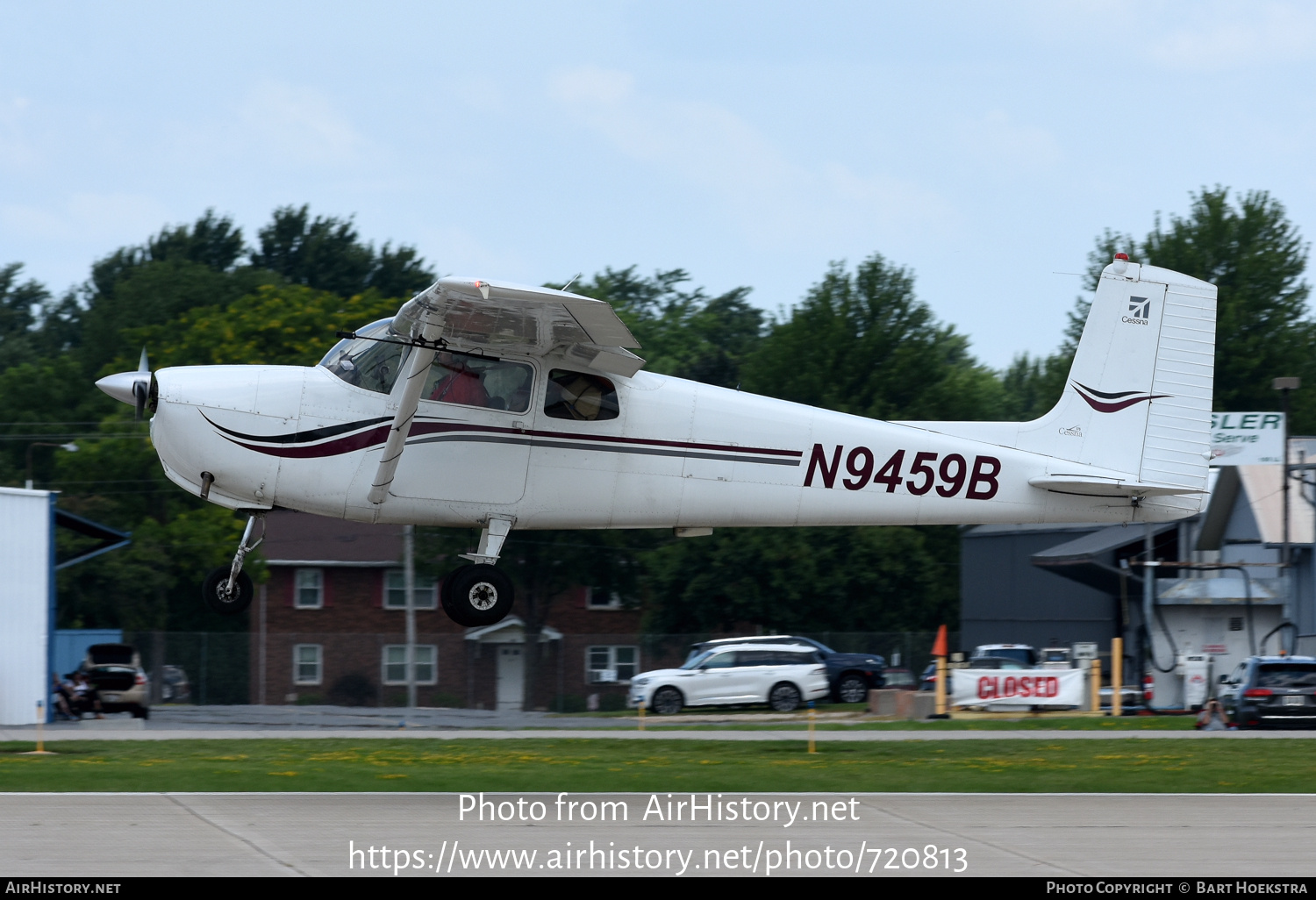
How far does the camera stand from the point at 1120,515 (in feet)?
51.9

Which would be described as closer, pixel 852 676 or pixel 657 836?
pixel 657 836

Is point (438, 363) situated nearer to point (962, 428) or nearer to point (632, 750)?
point (962, 428)

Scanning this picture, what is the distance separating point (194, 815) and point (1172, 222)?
5908 cm

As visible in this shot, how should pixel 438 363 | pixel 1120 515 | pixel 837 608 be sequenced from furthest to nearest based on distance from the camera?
pixel 837 608 < pixel 1120 515 < pixel 438 363

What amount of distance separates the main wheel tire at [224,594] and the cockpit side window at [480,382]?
2.81m

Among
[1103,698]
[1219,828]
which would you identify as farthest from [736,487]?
[1103,698]

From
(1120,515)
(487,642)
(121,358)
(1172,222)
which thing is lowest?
(487,642)

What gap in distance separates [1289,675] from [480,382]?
55.6 ft

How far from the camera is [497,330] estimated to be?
14008 mm

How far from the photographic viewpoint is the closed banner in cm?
2936

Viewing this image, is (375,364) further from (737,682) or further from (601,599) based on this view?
(601,599)

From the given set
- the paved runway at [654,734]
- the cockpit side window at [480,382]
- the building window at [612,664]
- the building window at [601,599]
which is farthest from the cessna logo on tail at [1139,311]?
the building window at [601,599]

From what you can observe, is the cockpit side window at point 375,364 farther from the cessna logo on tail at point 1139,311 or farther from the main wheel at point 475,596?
the cessna logo on tail at point 1139,311

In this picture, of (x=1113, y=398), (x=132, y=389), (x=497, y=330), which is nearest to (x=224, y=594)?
(x=132, y=389)
